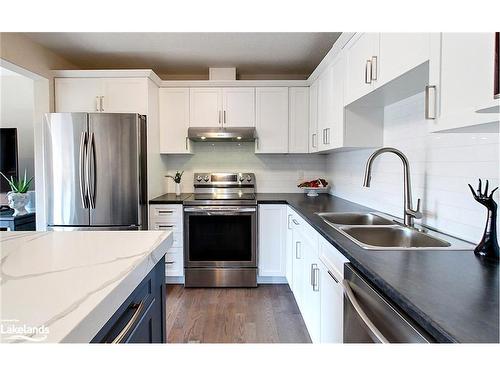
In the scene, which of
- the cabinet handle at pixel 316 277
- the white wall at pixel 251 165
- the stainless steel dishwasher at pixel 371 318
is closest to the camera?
the stainless steel dishwasher at pixel 371 318

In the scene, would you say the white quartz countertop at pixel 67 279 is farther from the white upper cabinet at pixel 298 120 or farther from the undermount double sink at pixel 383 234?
the white upper cabinet at pixel 298 120

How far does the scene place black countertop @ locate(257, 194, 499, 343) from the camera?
0.69 m

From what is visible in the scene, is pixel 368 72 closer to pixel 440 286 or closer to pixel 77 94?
pixel 440 286

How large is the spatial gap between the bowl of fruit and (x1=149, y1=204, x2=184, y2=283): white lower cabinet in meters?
1.41

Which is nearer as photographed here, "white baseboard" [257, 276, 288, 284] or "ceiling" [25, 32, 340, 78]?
"ceiling" [25, 32, 340, 78]

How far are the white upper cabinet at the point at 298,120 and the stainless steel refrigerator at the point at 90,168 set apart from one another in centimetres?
164

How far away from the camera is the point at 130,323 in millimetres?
933

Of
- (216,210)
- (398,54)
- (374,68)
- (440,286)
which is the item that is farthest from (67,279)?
(216,210)

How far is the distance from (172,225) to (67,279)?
94.3 inches

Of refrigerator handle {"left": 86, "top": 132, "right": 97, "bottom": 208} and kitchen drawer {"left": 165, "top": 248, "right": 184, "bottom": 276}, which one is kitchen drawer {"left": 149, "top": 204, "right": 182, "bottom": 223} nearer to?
kitchen drawer {"left": 165, "top": 248, "right": 184, "bottom": 276}

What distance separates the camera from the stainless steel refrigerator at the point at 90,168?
2.88m

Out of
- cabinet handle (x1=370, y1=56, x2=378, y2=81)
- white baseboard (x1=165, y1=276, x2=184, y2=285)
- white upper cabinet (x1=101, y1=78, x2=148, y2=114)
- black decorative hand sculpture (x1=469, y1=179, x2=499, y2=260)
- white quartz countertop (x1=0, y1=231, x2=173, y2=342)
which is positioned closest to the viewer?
white quartz countertop (x1=0, y1=231, x2=173, y2=342)

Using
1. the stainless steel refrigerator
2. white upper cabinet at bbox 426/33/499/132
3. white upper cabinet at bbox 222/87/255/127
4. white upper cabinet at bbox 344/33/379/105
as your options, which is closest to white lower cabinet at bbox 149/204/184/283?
the stainless steel refrigerator

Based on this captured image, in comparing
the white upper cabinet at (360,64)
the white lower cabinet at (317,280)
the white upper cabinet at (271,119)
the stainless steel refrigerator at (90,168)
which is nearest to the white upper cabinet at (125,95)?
the stainless steel refrigerator at (90,168)
